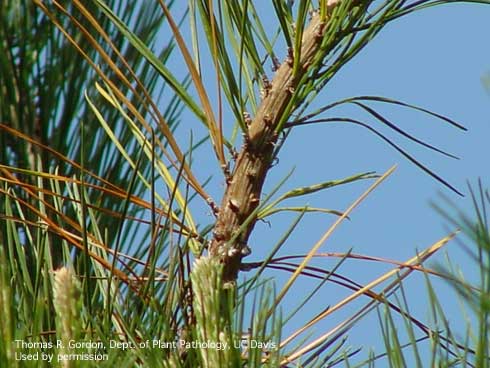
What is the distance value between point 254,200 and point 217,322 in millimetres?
163

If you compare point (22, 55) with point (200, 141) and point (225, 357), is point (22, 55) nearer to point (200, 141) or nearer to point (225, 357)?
point (200, 141)

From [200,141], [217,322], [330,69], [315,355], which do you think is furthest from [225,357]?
[200,141]

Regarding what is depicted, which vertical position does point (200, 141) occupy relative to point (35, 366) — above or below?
above

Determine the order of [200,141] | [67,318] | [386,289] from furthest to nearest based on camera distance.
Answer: [200,141]
[386,289]
[67,318]

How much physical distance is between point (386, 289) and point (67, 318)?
204 mm

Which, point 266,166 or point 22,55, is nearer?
point 266,166

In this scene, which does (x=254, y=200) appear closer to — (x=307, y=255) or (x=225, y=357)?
(x=307, y=255)

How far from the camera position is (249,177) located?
1.93ft

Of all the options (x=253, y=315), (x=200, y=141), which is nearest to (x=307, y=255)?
(x=253, y=315)

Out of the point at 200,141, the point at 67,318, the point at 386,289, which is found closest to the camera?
the point at 67,318

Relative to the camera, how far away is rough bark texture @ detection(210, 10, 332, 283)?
0.57 meters

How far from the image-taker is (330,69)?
61 cm

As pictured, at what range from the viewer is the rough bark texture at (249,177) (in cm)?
57

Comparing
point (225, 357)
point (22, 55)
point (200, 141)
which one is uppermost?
point (22, 55)
